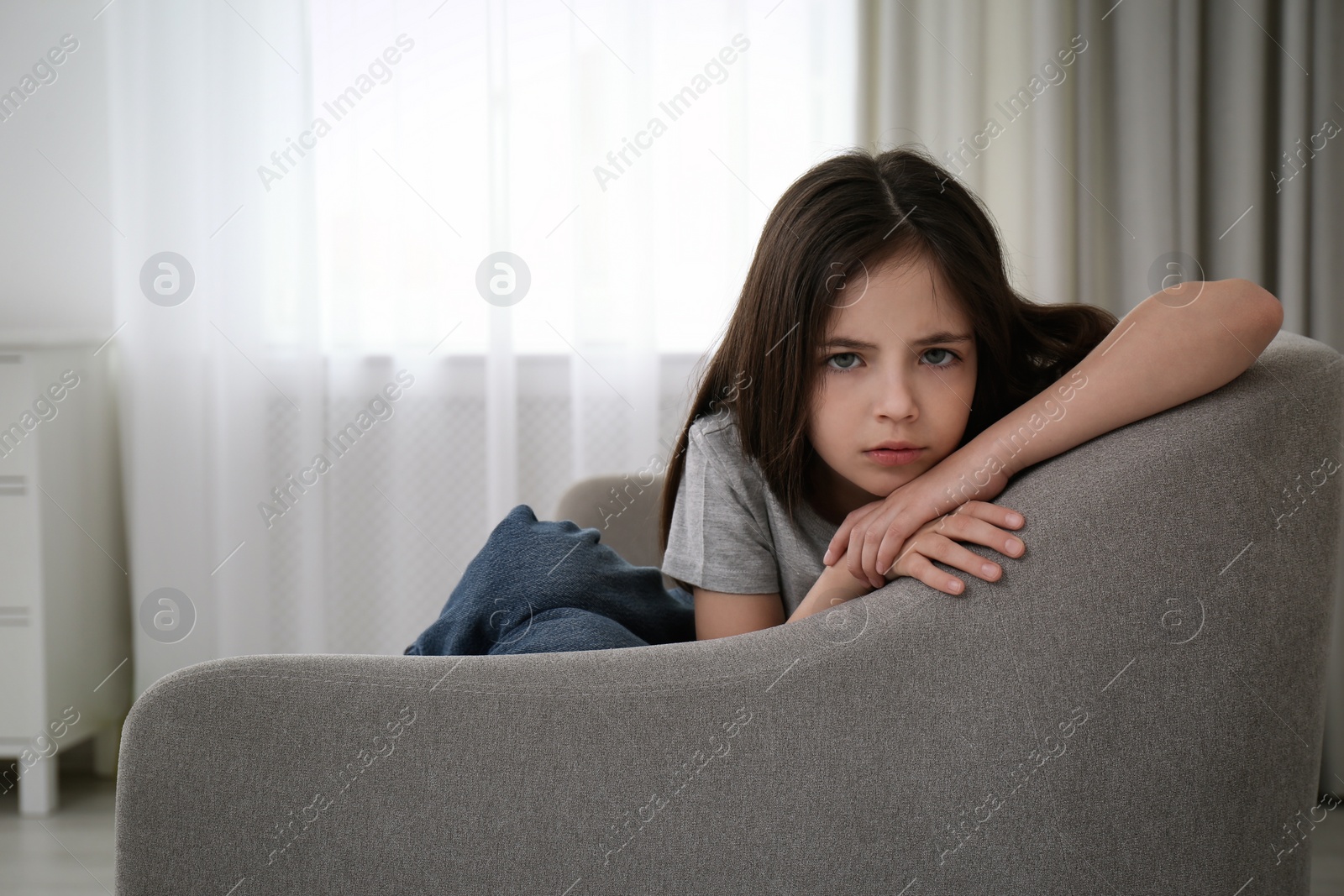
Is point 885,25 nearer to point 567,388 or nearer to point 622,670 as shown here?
point 567,388

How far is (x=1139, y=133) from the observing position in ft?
6.11

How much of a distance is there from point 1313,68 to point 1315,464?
5.38 ft

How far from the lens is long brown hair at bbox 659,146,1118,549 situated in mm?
815

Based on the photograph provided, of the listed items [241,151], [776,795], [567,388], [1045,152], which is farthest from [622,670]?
[241,151]

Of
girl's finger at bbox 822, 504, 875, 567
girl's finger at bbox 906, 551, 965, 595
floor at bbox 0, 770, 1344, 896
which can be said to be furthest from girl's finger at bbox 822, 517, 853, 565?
floor at bbox 0, 770, 1344, 896

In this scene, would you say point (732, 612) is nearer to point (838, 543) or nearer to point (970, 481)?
point (838, 543)

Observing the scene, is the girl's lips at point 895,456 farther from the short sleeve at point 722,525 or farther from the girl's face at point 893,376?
the short sleeve at point 722,525

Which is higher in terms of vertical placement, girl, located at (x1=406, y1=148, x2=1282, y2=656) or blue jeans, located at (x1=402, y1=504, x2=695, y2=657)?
girl, located at (x1=406, y1=148, x2=1282, y2=656)

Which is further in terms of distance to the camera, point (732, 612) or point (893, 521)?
point (732, 612)

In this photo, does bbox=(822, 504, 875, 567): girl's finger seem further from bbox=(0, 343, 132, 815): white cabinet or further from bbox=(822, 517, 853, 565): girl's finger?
bbox=(0, 343, 132, 815): white cabinet

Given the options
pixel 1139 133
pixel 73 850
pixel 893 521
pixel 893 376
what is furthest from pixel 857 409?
pixel 73 850

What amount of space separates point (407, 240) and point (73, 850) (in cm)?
134

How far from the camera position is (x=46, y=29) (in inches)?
A: 83.3

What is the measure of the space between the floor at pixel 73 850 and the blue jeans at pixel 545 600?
3.75 feet
